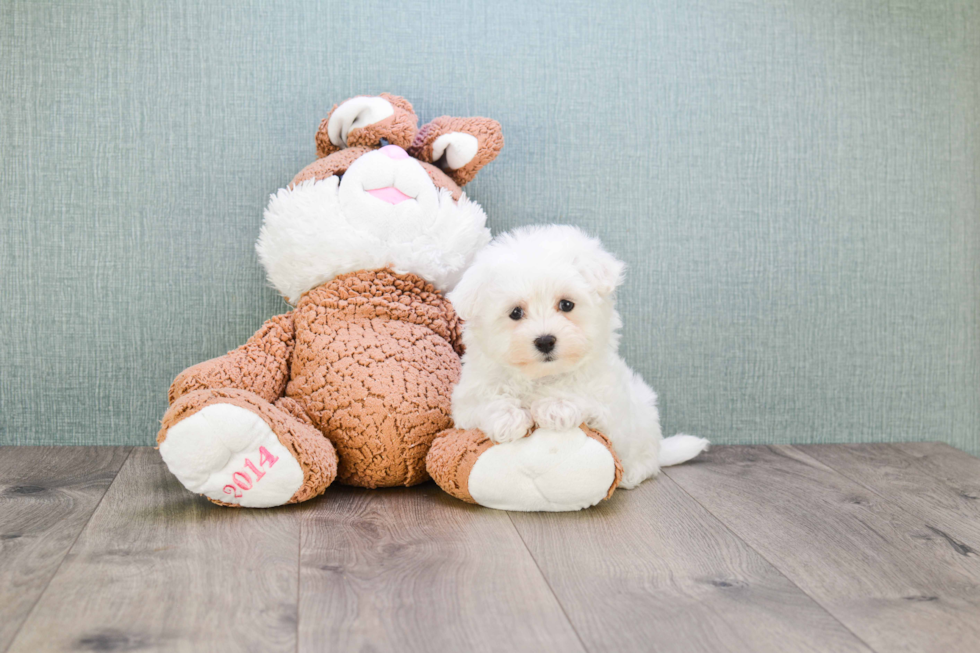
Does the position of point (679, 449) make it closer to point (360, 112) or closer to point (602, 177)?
point (602, 177)

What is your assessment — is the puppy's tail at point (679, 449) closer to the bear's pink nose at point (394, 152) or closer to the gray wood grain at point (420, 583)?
the gray wood grain at point (420, 583)

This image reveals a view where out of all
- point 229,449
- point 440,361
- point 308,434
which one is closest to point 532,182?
point 440,361

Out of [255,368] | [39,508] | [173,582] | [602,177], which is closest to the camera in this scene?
[173,582]

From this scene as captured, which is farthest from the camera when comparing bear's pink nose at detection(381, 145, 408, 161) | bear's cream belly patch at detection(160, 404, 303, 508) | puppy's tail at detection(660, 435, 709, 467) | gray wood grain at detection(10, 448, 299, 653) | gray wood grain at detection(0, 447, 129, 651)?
puppy's tail at detection(660, 435, 709, 467)

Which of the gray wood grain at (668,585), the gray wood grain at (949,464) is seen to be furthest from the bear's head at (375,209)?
the gray wood grain at (949,464)

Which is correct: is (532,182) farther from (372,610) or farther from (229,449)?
(372,610)

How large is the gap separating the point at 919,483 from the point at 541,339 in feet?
2.94

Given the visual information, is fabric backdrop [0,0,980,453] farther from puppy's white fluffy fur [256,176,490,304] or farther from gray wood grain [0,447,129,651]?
puppy's white fluffy fur [256,176,490,304]

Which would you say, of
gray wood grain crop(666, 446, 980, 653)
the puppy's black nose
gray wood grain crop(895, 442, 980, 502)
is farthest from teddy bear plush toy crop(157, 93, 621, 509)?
gray wood grain crop(895, 442, 980, 502)

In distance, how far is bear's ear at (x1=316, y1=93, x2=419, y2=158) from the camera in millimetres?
1518

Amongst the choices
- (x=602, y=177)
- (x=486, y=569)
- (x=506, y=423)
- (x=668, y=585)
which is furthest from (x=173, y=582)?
(x=602, y=177)

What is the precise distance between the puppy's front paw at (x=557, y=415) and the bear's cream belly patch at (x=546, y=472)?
0.05ft

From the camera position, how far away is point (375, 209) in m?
1.45

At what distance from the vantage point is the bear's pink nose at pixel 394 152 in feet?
4.92
